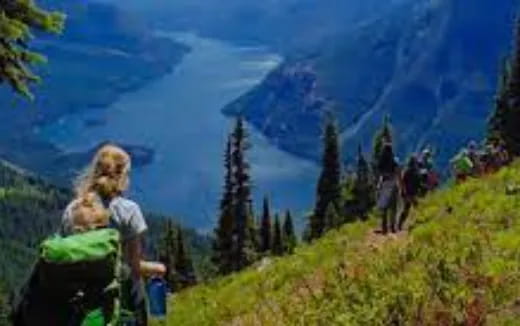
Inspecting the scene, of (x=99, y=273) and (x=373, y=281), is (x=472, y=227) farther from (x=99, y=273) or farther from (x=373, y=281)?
(x=99, y=273)

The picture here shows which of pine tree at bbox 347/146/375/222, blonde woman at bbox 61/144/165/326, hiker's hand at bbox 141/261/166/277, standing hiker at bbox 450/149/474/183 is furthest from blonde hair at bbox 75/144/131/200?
pine tree at bbox 347/146/375/222

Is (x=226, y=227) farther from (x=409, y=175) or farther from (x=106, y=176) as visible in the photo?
(x=106, y=176)

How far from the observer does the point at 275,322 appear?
44.9ft

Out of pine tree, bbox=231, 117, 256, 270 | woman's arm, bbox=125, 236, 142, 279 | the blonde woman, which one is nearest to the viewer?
the blonde woman

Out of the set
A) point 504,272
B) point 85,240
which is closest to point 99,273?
point 85,240

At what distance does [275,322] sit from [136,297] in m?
2.64

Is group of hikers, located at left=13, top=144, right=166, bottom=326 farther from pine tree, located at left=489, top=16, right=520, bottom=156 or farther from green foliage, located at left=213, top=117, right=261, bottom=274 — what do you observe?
green foliage, located at left=213, top=117, right=261, bottom=274

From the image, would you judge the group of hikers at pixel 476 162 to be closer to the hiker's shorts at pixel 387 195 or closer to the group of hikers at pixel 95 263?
the hiker's shorts at pixel 387 195

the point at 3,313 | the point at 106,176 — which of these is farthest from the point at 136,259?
the point at 3,313

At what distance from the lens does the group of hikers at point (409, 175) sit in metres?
25.6

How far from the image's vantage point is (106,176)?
11.3 meters

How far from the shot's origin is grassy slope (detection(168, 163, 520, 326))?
1199 centimetres

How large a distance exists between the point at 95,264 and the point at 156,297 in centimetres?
201

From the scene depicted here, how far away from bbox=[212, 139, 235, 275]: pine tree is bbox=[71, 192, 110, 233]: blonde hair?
84580 millimetres
